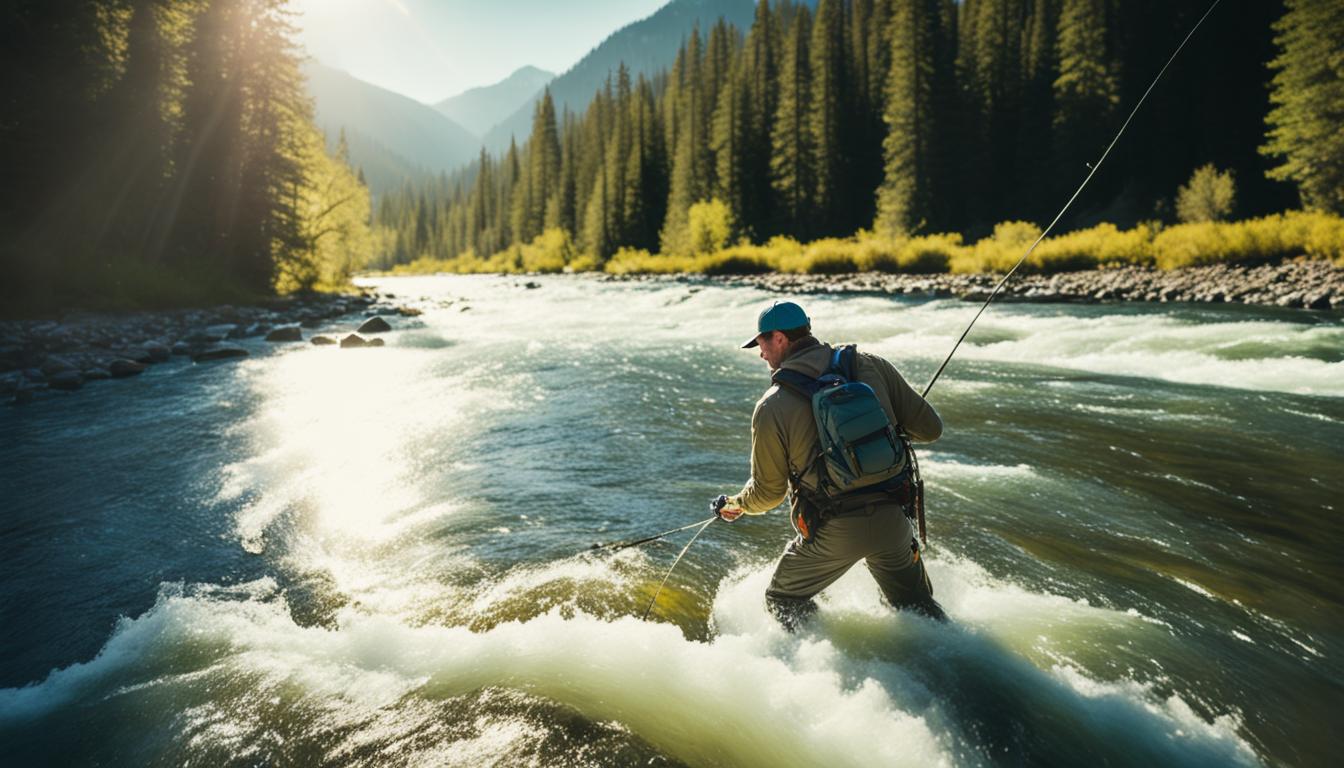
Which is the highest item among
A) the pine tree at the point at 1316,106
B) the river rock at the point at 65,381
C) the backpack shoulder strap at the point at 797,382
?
the pine tree at the point at 1316,106

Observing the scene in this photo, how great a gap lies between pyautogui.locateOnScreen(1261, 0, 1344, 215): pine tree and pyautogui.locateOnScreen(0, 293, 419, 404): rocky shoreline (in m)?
33.6

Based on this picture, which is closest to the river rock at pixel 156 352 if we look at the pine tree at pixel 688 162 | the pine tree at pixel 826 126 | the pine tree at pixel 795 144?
the pine tree at pixel 688 162

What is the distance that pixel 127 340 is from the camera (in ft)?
51.7

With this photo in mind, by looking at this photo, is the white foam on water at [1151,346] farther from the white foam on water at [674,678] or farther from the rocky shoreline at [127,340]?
the rocky shoreline at [127,340]

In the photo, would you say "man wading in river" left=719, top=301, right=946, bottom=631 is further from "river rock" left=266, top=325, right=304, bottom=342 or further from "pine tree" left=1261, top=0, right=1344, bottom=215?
"pine tree" left=1261, top=0, right=1344, bottom=215

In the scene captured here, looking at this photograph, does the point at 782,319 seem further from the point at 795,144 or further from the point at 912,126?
the point at 795,144

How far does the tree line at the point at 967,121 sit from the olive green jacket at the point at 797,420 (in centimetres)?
3030

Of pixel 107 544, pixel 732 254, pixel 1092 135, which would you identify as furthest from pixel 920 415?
pixel 1092 135

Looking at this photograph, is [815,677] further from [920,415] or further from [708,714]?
[920,415]

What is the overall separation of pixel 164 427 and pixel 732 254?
121 feet

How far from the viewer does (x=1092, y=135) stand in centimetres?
4194

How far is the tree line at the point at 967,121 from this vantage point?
3588 centimetres

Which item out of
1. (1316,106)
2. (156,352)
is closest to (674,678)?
(156,352)

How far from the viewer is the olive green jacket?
10.8 feet
